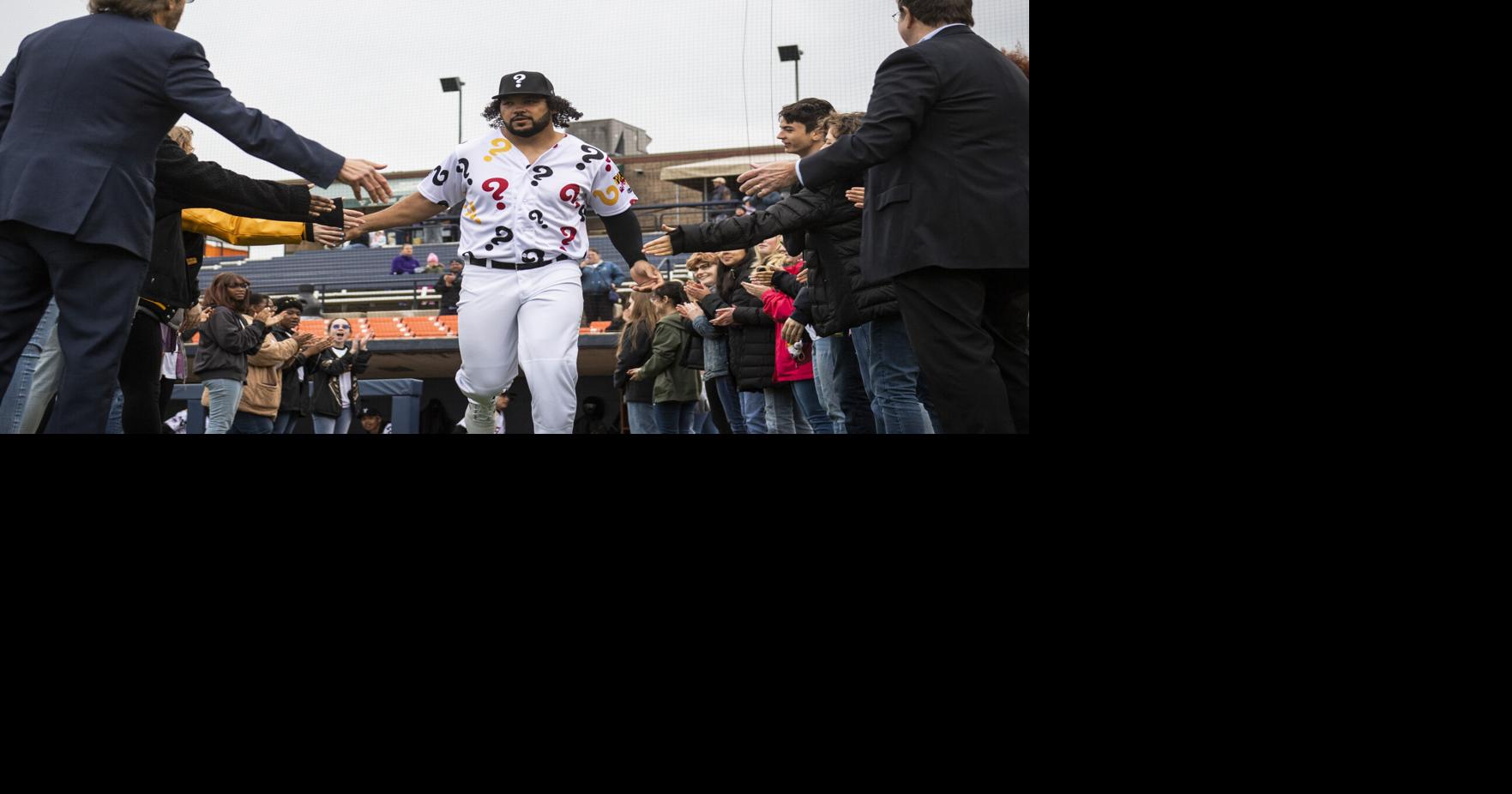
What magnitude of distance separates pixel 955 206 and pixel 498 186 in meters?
1.74

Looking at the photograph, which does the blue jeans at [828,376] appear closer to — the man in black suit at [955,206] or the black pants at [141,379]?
the man in black suit at [955,206]

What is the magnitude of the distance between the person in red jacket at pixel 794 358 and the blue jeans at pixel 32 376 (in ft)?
8.35

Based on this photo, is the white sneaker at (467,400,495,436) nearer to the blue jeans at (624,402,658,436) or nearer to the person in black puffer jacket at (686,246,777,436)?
the person in black puffer jacket at (686,246,777,436)

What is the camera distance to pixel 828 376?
4.42 m

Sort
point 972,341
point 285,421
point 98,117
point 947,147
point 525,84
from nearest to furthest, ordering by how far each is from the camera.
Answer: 1. point 972,341
2. point 947,147
3. point 98,117
4. point 525,84
5. point 285,421

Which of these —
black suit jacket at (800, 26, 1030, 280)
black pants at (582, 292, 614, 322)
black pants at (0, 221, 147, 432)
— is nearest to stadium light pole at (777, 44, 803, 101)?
black suit jacket at (800, 26, 1030, 280)

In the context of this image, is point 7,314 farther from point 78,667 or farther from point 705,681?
point 705,681

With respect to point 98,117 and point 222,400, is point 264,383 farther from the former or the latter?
Answer: point 98,117

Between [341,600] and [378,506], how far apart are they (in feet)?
0.66

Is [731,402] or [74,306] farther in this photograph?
[731,402]

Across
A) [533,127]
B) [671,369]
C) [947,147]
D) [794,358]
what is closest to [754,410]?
[671,369]

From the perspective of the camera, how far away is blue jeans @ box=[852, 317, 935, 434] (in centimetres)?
354

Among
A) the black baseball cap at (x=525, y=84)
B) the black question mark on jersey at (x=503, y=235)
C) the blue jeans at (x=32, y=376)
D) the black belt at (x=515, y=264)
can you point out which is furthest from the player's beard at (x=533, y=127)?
the blue jeans at (x=32, y=376)

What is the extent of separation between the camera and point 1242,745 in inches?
81.0
